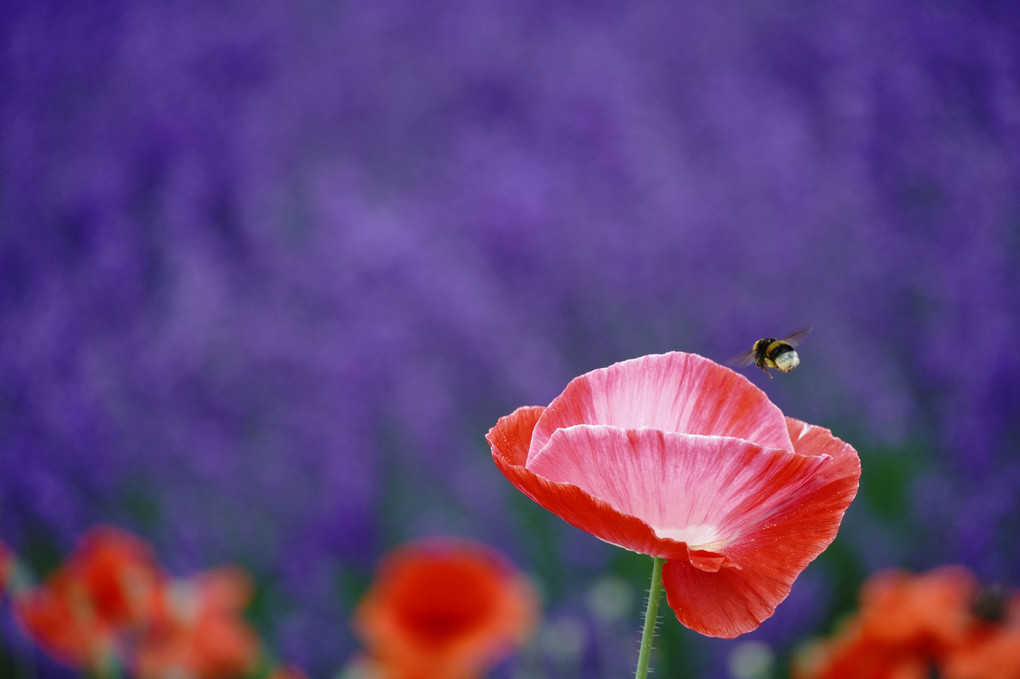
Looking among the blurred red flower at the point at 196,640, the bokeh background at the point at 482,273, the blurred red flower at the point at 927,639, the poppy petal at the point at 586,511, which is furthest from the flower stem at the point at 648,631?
the bokeh background at the point at 482,273

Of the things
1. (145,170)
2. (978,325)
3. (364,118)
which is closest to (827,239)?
(978,325)

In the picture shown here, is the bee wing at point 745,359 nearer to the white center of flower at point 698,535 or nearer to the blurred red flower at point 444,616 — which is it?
the white center of flower at point 698,535

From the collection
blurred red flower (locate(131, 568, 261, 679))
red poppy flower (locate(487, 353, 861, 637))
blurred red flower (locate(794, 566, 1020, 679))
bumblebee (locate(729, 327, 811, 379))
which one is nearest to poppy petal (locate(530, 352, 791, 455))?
red poppy flower (locate(487, 353, 861, 637))

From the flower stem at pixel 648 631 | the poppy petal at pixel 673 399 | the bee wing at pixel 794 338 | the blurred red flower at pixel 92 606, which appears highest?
the blurred red flower at pixel 92 606

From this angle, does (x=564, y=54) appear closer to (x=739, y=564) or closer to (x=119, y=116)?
(x=119, y=116)

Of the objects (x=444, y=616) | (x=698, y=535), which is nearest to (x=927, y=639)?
(x=444, y=616)
